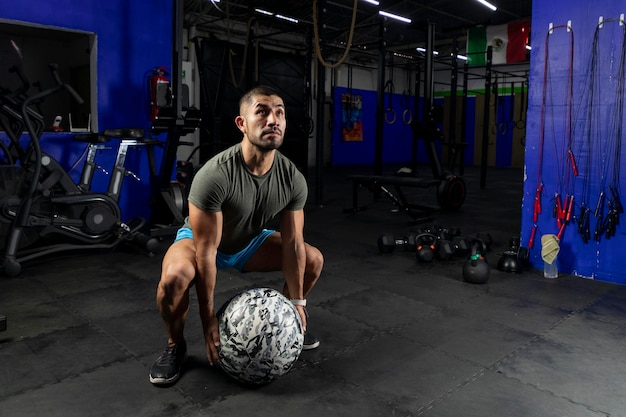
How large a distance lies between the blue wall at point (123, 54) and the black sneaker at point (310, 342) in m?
2.59

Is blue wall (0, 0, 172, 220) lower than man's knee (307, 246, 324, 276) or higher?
higher

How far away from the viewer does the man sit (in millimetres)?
1596

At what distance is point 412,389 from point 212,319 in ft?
2.23

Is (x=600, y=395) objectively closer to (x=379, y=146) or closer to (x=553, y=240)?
(x=553, y=240)

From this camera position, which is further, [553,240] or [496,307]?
[553,240]

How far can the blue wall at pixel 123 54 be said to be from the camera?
12.0 feet

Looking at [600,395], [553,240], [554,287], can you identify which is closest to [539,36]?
[553,240]

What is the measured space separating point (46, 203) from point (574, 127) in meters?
3.24

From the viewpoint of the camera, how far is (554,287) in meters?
2.87

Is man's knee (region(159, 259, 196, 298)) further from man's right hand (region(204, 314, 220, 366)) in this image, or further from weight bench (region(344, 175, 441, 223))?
weight bench (region(344, 175, 441, 223))

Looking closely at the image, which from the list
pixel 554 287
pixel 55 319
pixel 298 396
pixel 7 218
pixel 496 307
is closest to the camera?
pixel 298 396

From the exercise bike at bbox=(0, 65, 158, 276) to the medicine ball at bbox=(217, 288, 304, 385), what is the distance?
1.94 m

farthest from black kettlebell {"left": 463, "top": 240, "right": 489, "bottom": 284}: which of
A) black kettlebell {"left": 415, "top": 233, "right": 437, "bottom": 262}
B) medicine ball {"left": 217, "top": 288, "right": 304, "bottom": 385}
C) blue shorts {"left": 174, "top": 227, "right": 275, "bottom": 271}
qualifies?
medicine ball {"left": 217, "top": 288, "right": 304, "bottom": 385}

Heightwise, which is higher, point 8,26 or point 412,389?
point 8,26
